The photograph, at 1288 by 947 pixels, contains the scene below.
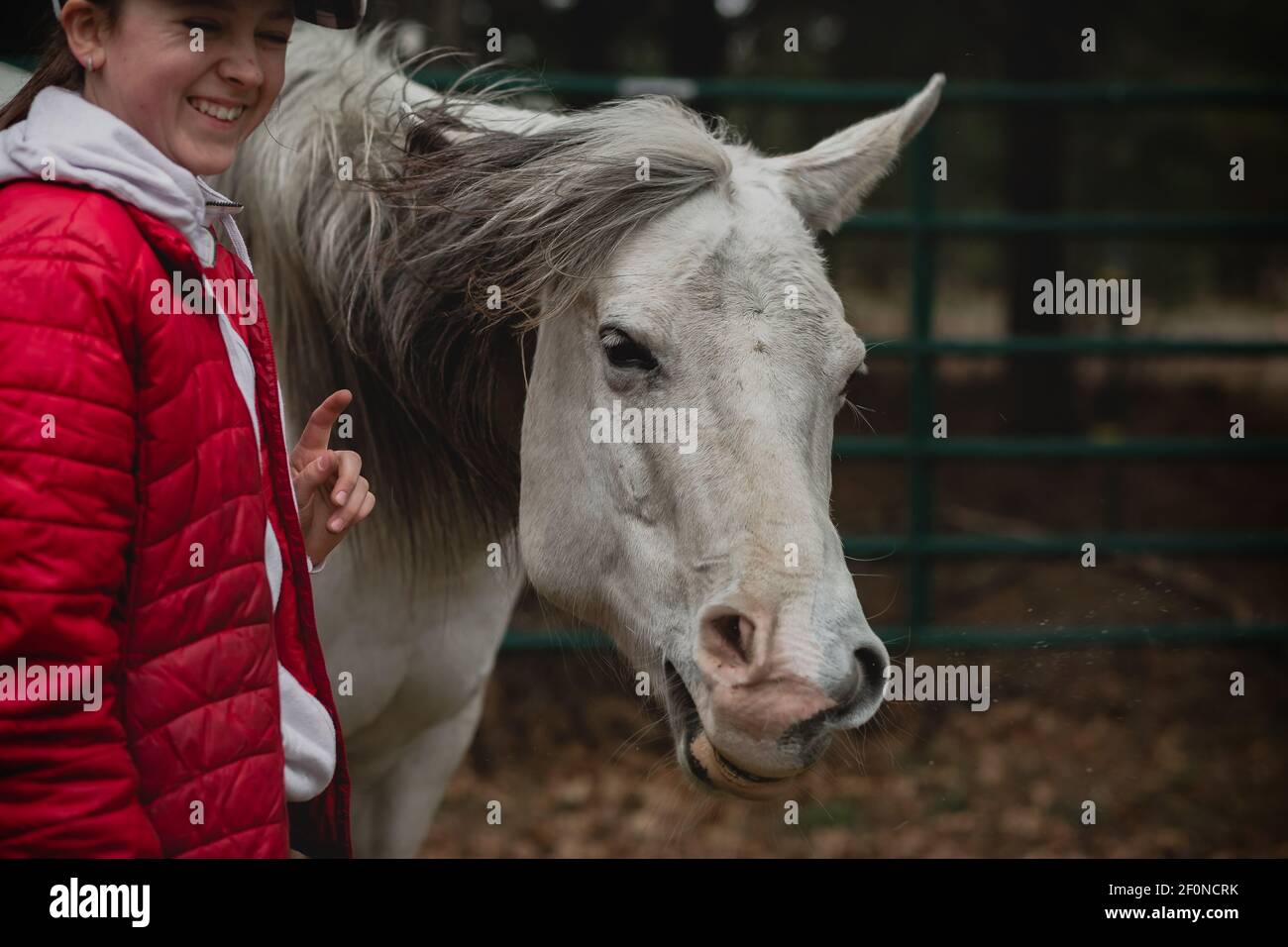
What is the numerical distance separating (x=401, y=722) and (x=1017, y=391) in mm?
5410

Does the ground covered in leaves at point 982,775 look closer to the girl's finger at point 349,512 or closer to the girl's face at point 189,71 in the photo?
the girl's finger at point 349,512

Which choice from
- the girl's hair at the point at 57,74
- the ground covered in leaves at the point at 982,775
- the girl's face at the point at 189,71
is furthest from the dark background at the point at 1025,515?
the girl's face at the point at 189,71

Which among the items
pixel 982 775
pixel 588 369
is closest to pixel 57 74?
pixel 588 369

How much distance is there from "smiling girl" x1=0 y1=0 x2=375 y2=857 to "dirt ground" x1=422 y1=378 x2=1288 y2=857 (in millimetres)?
1929

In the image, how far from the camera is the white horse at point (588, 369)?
4.64ft

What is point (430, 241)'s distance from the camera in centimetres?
177

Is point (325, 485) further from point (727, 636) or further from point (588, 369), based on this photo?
point (727, 636)

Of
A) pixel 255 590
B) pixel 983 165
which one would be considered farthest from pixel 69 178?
pixel 983 165

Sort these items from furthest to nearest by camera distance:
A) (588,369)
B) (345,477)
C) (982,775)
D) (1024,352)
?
1. (982,775)
2. (1024,352)
3. (588,369)
4. (345,477)

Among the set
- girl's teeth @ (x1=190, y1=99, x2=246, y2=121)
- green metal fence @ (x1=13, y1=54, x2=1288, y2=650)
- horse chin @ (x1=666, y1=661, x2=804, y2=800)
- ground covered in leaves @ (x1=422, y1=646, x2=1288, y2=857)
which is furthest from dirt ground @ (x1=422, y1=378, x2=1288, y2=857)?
girl's teeth @ (x1=190, y1=99, x2=246, y2=121)

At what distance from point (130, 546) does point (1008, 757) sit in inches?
147

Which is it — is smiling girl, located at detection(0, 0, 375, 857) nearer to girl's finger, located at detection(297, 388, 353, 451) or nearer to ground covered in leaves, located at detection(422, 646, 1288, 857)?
girl's finger, located at detection(297, 388, 353, 451)

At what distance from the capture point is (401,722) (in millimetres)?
2383
